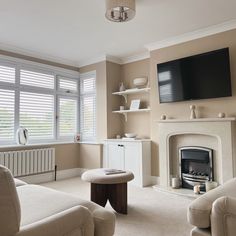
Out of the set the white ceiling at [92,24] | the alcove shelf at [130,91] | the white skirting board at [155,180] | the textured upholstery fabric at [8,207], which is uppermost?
the white ceiling at [92,24]

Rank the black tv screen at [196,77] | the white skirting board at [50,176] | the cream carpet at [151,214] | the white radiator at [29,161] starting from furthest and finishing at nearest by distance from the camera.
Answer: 1. the white skirting board at [50,176]
2. the white radiator at [29,161]
3. the black tv screen at [196,77]
4. the cream carpet at [151,214]

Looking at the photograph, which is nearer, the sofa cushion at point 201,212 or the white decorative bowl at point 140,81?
the sofa cushion at point 201,212

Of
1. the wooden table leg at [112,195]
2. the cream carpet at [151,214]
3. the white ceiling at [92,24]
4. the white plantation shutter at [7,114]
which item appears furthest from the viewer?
the white plantation shutter at [7,114]

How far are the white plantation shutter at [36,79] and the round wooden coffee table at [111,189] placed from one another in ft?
9.01

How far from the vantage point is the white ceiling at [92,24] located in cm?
303

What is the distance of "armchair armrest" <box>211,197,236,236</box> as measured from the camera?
1.56m

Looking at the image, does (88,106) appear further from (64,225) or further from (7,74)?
(64,225)

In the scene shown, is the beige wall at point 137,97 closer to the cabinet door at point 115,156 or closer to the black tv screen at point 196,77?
the cabinet door at point 115,156

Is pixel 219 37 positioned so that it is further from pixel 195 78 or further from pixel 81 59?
pixel 81 59

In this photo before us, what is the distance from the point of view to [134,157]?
4465 millimetres

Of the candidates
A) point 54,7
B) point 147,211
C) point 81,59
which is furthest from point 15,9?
point 147,211

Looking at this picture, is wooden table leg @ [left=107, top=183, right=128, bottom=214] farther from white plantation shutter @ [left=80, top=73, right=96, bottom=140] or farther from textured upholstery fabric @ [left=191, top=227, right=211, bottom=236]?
white plantation shutter @ [left=80, top=73, right=96, bottom=140]

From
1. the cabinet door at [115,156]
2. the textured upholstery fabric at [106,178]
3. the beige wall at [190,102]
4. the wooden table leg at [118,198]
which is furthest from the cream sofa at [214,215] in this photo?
the cabinet door at [115,156]

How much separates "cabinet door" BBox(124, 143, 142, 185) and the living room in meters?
0.02
